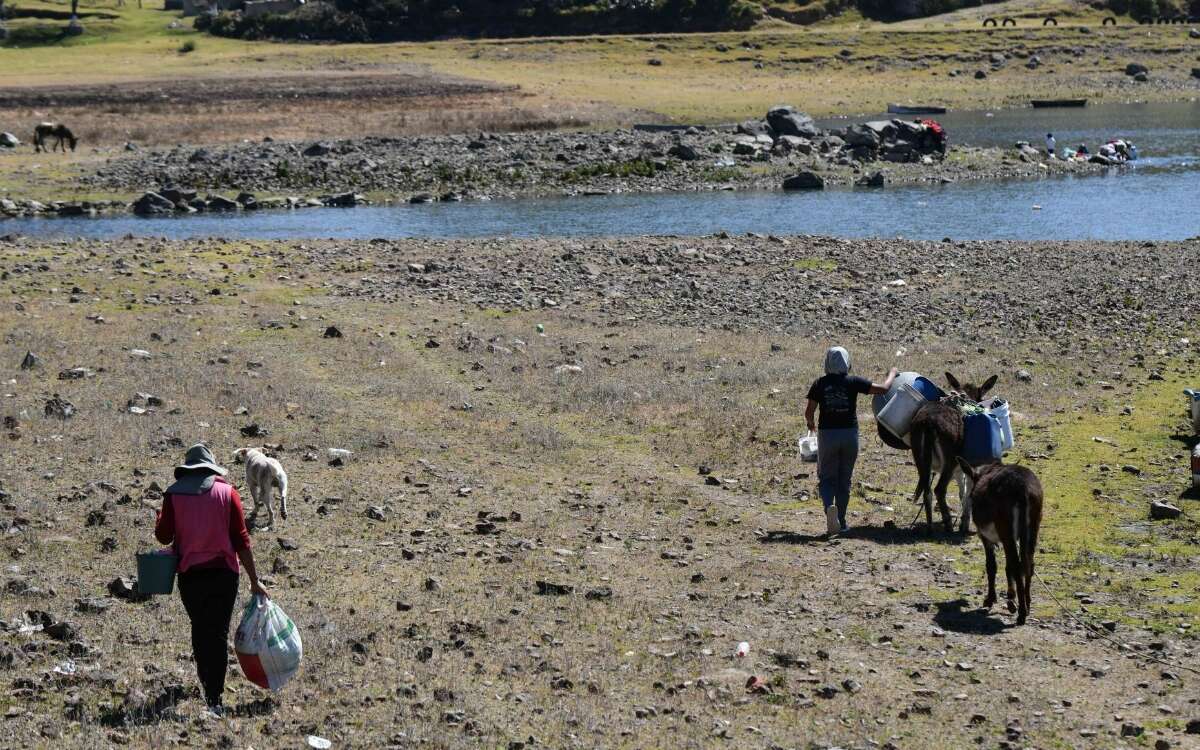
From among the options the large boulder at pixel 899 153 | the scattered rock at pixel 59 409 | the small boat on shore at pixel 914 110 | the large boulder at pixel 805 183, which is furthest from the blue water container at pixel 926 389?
the small boat on shore at pixel 914 110

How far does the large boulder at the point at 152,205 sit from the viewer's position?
48.5 meters

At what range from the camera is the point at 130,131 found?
6744 cm

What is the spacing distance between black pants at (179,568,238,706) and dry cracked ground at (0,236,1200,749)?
0.24 m

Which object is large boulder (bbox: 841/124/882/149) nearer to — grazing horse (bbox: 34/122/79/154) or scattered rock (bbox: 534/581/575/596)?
grazing horse (bbox: 34/122/79/154)

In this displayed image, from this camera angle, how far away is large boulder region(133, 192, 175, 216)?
48.5 m

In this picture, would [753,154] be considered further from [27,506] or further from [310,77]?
[27,506]

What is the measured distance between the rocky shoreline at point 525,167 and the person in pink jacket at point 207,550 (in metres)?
41.2

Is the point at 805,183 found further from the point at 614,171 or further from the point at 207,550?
the point at 207,550

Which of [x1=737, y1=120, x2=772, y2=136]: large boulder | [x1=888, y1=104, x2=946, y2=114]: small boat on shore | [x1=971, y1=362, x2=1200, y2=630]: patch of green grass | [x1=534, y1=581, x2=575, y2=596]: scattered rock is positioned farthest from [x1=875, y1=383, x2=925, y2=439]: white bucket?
[x1=888, y1=104, x2=946, y2=114]: small boat on shore

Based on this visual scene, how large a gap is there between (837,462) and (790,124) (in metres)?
51.2

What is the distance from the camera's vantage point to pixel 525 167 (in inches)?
2226

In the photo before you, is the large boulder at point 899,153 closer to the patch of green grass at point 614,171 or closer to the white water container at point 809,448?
the patch of green grass at point 614,171

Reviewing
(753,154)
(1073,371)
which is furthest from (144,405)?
(753,154)

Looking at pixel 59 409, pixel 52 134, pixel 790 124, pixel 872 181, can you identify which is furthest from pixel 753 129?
pixel 59 409
